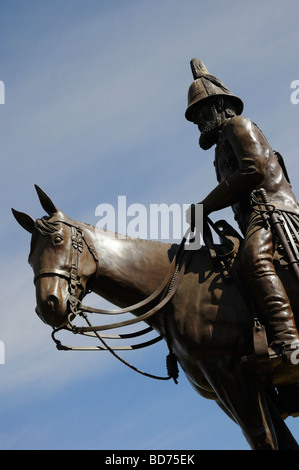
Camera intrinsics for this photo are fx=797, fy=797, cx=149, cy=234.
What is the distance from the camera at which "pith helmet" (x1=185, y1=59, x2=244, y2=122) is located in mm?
11781

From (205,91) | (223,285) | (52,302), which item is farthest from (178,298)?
(205,91)

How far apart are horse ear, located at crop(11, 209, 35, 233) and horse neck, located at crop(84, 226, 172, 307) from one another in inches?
32.6

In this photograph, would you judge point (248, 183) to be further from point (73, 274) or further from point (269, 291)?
point (73, 274)

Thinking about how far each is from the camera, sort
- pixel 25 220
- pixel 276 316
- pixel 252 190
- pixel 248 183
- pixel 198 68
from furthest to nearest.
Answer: pixel 198 68
pixel 25 220
pixel 252 190
pixel 248 183
pixel 276 316

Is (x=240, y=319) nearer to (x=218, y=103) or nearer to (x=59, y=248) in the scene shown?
(x=59, y=248)

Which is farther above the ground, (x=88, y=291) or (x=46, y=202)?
(x=46, y=202)

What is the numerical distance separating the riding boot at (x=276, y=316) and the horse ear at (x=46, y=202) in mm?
2915

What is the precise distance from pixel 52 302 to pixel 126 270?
3.53 feet

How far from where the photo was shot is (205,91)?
Answer: 38.8 feet

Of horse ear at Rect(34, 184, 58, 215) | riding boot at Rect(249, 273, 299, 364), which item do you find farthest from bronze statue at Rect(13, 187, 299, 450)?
riding boot at Rect(249, 273, 299, 364)

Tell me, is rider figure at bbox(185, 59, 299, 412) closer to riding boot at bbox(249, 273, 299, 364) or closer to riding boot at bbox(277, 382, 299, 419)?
riding boot at bbox(249, 273, 299, 364)

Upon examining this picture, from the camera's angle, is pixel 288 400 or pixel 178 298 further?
pixel 288 400

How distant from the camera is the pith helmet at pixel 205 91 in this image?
464 inches
